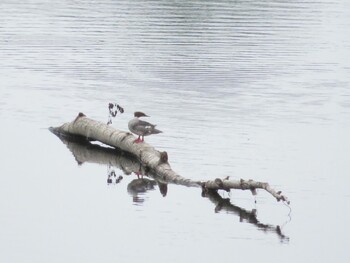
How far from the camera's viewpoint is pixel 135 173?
2950 centimetres

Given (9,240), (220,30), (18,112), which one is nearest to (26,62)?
(18,112)

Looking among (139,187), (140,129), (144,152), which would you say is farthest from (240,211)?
(140,129)

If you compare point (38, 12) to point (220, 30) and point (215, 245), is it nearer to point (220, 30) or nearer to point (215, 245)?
point (220, 30)

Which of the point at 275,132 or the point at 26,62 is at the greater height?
the point at 26,62

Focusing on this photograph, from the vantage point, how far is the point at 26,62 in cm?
4297

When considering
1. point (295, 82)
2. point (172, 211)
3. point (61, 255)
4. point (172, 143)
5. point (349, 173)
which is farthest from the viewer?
point (295, 82)

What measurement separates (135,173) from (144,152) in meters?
0.46

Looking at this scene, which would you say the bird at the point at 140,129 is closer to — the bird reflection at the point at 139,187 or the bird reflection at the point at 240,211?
the bird reflection at the point at 139,187

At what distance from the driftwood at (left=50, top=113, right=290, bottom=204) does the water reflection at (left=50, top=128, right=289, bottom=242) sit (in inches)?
4.5

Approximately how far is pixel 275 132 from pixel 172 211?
23.1ft

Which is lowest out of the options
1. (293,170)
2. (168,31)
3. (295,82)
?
(293,170)

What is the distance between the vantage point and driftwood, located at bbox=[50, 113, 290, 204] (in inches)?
1056

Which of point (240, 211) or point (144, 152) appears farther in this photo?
point (144, 152)

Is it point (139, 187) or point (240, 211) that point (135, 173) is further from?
point (240, 211)
